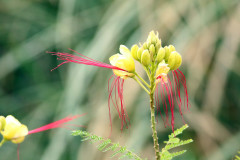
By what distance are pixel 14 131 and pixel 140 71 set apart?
180 centimetres

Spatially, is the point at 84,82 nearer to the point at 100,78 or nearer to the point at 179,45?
the point at 100,78

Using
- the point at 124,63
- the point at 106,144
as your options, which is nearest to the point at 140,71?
the point at 124,63

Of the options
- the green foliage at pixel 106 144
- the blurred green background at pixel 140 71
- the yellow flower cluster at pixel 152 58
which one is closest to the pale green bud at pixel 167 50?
the yellow flower cluster at pixel 152 58

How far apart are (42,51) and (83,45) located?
0.38 meters

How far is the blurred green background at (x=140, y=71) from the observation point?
2.27m

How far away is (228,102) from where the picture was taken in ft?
8.39

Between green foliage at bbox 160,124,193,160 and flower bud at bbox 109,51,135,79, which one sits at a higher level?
flower bud at bbox 109,51,135,79

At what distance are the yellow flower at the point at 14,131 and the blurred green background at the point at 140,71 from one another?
1438 millimetres

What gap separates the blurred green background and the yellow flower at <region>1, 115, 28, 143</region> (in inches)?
56.6

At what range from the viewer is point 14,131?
0.42m

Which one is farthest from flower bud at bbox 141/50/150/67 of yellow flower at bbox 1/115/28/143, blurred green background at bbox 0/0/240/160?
blurred green background at bbox 0/0/240/160

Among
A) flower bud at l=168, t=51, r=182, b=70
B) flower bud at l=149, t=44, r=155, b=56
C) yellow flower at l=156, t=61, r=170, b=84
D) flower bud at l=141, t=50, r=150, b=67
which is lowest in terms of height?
yellow flower at l=156, t=61, r=170, b=84

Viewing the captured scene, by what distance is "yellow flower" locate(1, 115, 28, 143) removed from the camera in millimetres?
410

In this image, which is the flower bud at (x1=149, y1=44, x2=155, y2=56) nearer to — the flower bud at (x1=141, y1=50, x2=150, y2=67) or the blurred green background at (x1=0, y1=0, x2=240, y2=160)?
the flower bud at (x1=141, y1=50, x2=150, y2=67)
